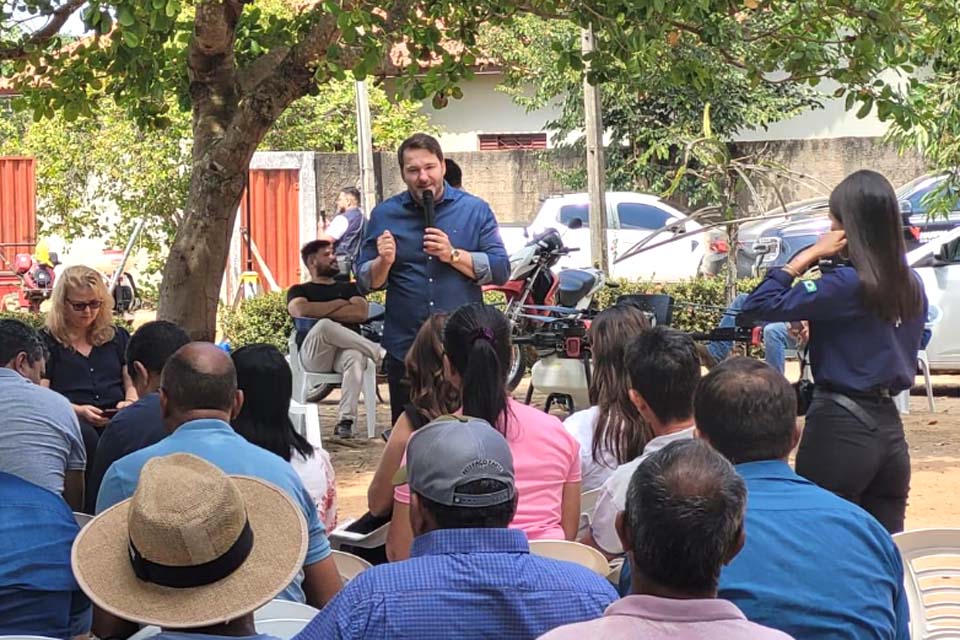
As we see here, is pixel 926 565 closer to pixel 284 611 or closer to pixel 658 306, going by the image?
pixel 284 611

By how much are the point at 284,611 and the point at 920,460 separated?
293 inches

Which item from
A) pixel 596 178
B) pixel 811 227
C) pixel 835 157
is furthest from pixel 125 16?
pixel 835 157

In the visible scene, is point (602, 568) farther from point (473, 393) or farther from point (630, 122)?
point (630, 122)

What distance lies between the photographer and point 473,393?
4453mm

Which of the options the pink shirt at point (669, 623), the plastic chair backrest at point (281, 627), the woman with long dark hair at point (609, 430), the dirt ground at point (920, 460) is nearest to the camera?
the pink shirt at point (669, 623)

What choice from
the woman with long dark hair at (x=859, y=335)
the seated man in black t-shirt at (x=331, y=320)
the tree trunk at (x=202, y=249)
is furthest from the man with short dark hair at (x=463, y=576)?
the seated man in black t-shirt at (x=331, y=320)

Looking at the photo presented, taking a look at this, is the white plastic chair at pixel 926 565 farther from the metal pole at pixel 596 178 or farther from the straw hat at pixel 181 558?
the metal pole at pixel 596 178

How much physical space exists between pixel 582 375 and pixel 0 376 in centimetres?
575

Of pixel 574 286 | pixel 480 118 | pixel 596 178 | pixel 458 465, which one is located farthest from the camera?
pixel 480 118

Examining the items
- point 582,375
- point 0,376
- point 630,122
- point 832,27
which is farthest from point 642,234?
point 0,376

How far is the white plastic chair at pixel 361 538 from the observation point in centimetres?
458

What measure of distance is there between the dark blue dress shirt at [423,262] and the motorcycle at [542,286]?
4.28m

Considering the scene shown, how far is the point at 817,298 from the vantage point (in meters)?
4.65

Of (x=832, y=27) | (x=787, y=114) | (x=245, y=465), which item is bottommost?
(x=245, y=465)
